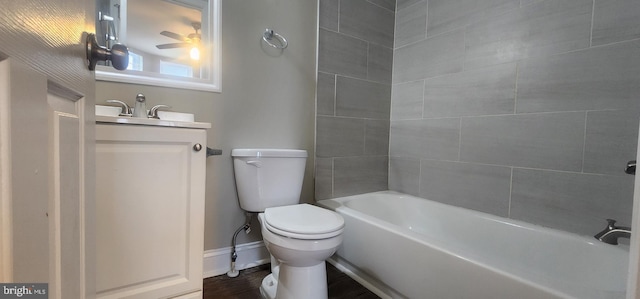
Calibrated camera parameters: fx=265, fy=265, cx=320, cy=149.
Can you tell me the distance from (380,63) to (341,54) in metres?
0.38

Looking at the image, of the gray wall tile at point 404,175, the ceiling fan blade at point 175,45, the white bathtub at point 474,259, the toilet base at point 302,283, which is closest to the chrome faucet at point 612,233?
the white bathtub at point 474,259

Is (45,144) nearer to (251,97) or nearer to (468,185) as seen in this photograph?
(251,97)

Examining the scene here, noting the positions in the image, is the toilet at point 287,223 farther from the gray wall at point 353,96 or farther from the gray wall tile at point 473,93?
A: the gray wall tile at point 473,93

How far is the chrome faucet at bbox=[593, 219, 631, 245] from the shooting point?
3.59 feet

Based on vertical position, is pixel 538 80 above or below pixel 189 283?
above

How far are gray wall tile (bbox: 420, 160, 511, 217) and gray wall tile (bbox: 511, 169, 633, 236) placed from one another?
0.22 feet

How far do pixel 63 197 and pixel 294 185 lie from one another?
4.24ft

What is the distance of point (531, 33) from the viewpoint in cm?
144

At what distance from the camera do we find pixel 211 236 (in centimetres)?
160

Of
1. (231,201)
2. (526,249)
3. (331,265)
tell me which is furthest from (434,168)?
(231,201)

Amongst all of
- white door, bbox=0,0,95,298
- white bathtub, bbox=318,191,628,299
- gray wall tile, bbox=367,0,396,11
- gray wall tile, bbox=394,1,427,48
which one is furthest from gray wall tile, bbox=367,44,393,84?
white door, bbox=0,0,95,298

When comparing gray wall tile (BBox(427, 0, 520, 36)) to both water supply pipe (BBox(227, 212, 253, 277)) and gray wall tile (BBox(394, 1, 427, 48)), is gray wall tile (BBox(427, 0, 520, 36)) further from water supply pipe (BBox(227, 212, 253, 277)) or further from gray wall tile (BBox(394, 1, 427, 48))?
water supply pipe (BBox(227, 212, 253, 277))

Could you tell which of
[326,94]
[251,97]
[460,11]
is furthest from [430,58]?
[251,97]

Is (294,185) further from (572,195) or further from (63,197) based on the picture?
(572,195)
